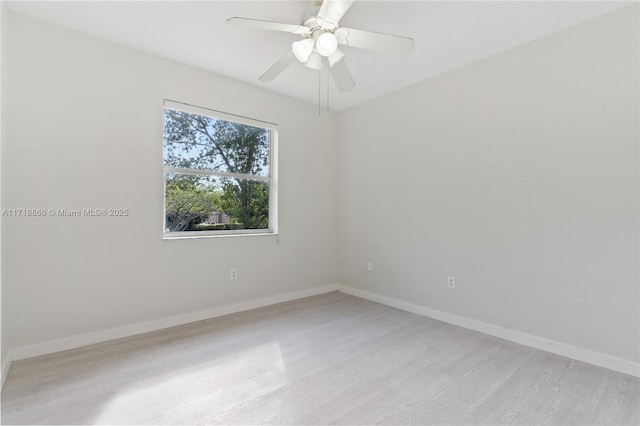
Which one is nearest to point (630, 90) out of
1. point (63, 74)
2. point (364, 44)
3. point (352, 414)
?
point (364, 44)

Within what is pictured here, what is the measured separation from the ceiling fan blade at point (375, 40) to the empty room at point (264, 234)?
0.01m

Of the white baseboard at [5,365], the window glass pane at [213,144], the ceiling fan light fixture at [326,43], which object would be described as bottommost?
the white baseboard at [5,365]

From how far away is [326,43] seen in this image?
1.80 meters

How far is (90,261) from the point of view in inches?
98.9

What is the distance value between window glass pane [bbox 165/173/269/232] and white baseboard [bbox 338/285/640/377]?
73.7 inches

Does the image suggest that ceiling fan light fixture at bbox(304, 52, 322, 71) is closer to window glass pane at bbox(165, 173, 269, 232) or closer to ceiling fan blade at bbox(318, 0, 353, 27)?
ceiling fan blade at bbox(318, 0, 353, 27)

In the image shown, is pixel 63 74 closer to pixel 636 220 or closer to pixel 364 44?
pixel 364 44

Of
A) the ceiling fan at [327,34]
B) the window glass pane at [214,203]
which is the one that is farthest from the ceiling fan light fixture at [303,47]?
the window glass pane at [214,203]

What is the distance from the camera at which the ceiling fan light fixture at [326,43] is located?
1.79m

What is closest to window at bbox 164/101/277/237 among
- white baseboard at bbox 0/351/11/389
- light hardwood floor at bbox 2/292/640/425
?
light hardwood floor at bbox 2/292/640/425

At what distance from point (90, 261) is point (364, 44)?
2637mm

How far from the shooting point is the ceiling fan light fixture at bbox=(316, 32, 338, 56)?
1785mm

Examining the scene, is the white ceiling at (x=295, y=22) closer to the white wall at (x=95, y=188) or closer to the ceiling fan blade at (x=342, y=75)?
the white wall at (x=95, y=188)

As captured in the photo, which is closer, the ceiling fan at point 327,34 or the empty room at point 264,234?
the ceiling fan at point 327,34
